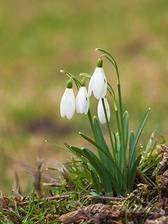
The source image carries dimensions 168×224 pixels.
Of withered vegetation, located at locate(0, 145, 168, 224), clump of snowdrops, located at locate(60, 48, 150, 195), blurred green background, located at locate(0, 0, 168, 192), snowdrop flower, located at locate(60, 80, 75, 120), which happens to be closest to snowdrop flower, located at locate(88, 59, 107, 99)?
clump of snowdrops, located at locate(60, 48, 150, 195)

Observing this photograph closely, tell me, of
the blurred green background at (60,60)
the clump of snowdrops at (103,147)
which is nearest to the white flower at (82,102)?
the clump of snowdrops at (103,147)

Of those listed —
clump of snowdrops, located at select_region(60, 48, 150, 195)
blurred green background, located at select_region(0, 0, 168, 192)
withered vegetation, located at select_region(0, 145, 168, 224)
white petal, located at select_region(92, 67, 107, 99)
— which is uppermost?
blurred green background, located at select_region(0, 0, 168, 192)

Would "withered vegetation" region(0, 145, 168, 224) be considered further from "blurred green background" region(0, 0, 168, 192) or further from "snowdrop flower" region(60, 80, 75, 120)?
"blurred green background" region(0, 0, 168, 192)

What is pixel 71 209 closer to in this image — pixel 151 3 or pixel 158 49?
pixel 158 49

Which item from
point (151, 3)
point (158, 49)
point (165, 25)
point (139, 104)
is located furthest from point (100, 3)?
point (139, 104)

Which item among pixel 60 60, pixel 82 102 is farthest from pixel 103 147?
pixel 60 60

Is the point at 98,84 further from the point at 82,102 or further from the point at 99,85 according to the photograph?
the point at 82,102
